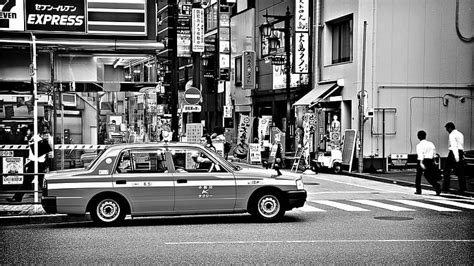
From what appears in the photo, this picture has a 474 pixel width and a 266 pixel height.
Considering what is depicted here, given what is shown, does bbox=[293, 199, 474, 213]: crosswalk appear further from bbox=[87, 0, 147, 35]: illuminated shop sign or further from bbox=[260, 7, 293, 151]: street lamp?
bbox=[260, 7, 293, 151]: street lamp

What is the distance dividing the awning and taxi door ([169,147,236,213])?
60.0 ft

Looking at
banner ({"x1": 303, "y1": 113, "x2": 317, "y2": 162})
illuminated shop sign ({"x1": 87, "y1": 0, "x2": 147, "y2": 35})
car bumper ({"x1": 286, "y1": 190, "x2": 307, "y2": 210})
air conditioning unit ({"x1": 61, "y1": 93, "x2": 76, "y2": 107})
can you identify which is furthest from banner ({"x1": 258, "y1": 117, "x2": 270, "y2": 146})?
car bumper ({"x1": 286, "y1": 190, "x2": 307, "y2": 210})

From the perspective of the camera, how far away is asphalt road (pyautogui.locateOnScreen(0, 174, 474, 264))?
973 cm

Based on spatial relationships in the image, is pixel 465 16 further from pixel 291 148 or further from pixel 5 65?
pixel 5 65

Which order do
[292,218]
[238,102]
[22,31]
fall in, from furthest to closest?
1. [238,102]
2. [22,31]
3. [292,218]

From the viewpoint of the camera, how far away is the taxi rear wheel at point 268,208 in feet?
44.8

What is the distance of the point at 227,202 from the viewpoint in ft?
44.1

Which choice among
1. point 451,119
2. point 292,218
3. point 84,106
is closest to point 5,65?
point 84,106

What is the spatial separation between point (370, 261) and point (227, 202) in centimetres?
456

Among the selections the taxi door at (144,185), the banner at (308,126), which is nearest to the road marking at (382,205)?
the taxi door at (144,185)

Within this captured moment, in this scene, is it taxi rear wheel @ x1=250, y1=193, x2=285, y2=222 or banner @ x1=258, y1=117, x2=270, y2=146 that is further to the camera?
banner @ x1=258, y1=117, x2=270, y2=146

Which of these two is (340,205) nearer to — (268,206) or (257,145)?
(268,206)

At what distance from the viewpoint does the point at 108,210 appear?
13266 mm

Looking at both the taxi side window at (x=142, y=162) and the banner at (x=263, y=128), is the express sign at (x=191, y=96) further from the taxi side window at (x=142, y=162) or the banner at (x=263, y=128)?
the taxi side window at (x=142, y=162)
